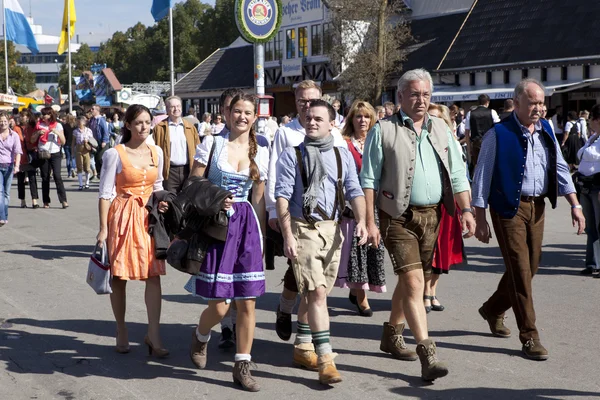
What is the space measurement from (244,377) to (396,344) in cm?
121

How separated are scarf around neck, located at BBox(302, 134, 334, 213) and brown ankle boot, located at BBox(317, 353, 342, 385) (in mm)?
924

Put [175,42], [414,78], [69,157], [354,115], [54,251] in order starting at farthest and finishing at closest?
[175,42]
[69,157]
[54,251]
[354,115]
[414,78]

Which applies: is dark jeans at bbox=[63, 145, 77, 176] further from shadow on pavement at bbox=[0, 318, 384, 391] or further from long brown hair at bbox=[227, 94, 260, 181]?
long brown hair at bbox=[227, 94, 260, 181]

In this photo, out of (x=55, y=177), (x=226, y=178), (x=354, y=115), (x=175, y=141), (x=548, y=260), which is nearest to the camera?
(x=226, y=178)

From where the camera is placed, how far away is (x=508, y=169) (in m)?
5.90

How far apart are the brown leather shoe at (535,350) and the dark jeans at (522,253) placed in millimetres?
39

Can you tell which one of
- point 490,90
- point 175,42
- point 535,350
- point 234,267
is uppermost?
point 175,42

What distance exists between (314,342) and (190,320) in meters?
2.05

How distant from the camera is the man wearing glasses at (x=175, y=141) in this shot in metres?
9.05

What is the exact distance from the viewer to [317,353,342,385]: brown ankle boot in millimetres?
5184

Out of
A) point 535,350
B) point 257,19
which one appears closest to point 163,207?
point 535,350

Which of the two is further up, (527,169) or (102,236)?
(527,169)

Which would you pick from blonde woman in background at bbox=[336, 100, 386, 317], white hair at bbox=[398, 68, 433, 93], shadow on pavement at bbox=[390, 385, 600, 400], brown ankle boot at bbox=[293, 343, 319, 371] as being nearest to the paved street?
shadow on pavement at bbox=[390, 385, 600, 400]

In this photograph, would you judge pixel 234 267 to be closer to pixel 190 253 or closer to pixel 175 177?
pixel 190 253
